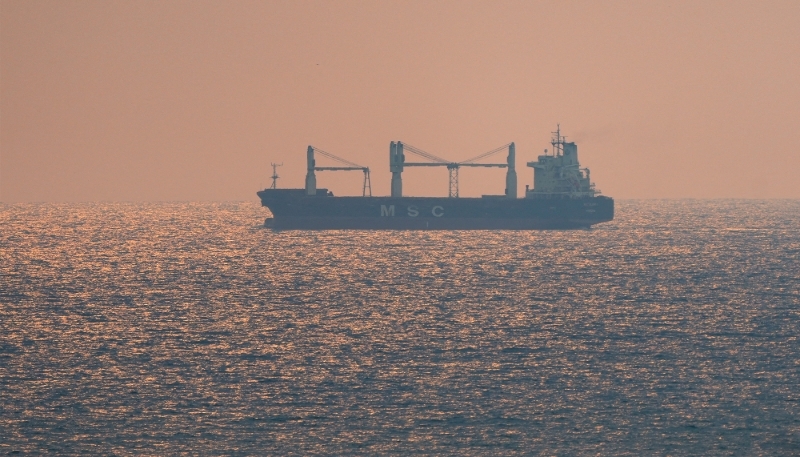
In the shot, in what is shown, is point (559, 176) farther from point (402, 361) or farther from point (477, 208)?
point (402, 361)

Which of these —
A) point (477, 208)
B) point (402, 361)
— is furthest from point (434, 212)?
point (402, 361)

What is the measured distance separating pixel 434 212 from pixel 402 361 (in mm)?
98745

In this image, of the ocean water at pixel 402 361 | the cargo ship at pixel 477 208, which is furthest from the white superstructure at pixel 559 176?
the ocean water at pixel 402 361

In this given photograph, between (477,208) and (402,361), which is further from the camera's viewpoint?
(477,208)

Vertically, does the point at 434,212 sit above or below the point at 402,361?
above

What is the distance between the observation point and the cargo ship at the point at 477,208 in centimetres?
14000

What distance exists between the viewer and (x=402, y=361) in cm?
4538

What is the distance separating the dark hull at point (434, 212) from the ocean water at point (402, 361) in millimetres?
46026

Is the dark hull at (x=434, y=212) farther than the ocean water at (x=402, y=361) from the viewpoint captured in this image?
Yes

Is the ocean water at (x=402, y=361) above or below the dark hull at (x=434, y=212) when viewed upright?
below

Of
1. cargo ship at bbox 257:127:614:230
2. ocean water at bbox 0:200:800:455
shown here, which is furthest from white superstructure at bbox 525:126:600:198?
ocean water at bbox 0:200:800:455

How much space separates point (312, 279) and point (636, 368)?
42.7 m

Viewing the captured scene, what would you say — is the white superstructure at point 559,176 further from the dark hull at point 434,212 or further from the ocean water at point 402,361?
the ocean water at point 402,361

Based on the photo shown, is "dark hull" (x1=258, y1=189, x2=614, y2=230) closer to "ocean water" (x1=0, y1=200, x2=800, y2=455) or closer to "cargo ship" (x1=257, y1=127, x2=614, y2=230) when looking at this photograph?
"cargo ship" (x1=257, y1=127, x2=614, y2=230)
